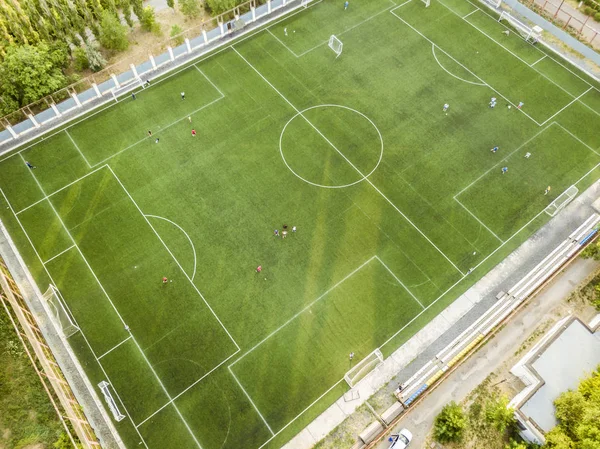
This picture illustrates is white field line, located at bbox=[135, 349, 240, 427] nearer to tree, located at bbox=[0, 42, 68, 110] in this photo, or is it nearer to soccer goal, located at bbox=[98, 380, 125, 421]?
soccer goal, located at bbox=[98, 380, 125, 421]

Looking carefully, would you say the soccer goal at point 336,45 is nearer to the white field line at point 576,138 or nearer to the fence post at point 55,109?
the white field line at point 576,138

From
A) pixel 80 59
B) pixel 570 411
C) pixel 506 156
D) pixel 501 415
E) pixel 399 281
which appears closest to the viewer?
pixel 570 411

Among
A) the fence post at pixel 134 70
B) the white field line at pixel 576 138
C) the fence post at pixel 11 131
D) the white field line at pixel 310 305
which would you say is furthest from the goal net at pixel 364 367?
the fence post at pixel 11 131

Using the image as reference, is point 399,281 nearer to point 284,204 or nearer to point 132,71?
point 284,204

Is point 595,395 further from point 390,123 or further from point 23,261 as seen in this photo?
point 23,261

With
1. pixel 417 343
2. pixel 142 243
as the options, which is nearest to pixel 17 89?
pixel 142 243

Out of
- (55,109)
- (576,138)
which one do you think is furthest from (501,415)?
(55,109)

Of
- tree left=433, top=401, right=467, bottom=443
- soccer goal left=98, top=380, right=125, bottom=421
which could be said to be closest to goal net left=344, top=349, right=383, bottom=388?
tree left=433, top=401, right=467, bottom=443
